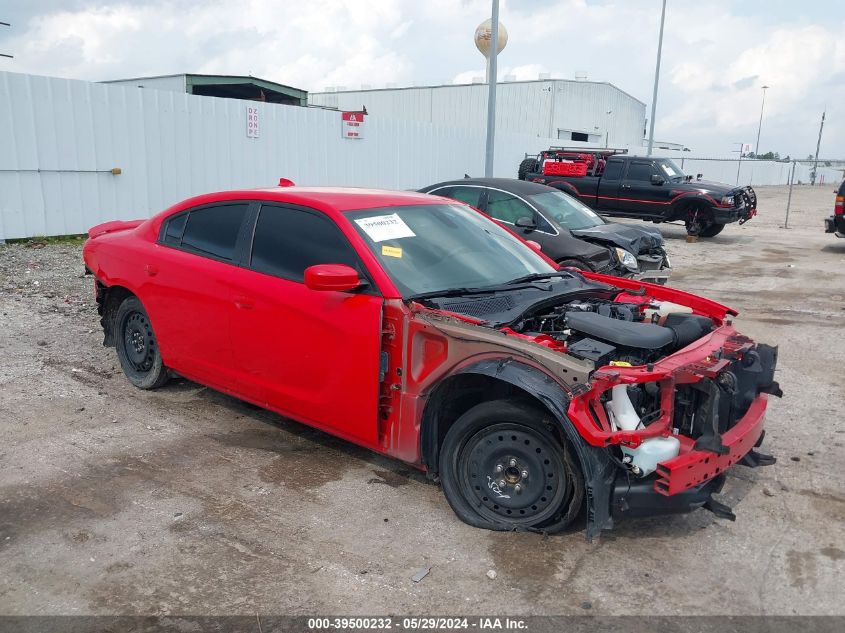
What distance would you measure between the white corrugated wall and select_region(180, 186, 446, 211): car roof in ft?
28.0

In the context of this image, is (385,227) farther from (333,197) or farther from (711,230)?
(711,230)

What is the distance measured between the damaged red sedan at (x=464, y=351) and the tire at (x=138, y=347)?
10.9 inches

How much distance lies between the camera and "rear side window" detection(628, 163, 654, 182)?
1766cm

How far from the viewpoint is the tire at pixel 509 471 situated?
3.37m

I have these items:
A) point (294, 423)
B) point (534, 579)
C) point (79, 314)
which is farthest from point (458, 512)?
point (79, 314)

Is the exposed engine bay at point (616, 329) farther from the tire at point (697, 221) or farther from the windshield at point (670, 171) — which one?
the windshield at point (670, 171)

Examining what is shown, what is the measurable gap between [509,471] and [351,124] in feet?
52.6

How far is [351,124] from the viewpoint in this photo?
720 inches

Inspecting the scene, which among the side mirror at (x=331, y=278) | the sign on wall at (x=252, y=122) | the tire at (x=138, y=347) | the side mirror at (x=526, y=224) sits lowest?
the tire at (x=138, y=347)

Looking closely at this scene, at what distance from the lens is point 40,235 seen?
39.7ft

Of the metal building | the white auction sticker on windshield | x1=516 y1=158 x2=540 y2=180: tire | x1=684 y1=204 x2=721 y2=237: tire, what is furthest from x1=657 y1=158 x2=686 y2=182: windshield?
the metal building

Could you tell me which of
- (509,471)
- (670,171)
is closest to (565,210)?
(509,471)

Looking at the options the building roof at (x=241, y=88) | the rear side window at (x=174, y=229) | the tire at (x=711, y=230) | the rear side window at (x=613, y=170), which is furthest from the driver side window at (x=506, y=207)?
the building roof at (x=241, y=88)

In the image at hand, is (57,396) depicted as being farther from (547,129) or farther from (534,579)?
(547,129)
